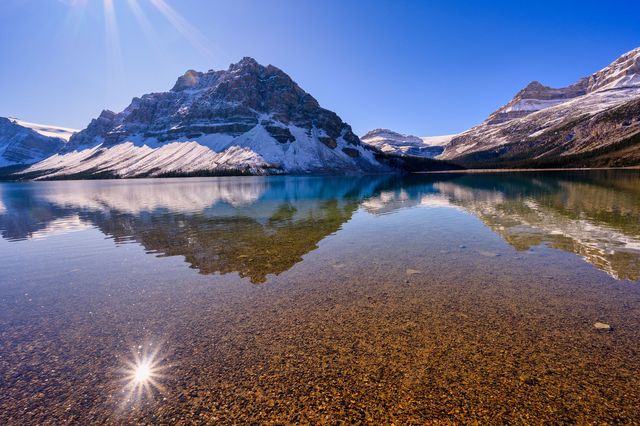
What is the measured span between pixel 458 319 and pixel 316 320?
561 centimetres

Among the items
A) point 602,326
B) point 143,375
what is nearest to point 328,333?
point 143,375

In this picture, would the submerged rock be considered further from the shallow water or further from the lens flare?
the lens flare

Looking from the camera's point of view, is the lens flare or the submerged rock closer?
the lens flare

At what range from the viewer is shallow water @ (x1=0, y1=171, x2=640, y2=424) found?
314 inches

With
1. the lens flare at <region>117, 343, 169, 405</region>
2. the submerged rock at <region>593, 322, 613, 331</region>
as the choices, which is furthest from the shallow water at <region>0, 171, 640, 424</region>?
the submerged rock at <region>593, 322, 613, 331</region>

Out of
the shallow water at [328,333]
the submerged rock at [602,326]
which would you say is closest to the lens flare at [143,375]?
the shallow water at [328,333]

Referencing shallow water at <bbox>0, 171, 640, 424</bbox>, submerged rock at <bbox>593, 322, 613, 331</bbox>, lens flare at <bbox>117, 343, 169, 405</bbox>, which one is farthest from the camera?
submerged rock at <bbox>593, 322, 613, 331</bbox>

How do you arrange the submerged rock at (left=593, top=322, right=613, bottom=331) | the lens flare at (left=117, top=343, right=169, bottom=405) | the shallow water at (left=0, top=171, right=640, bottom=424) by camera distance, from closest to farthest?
1. the shallow water at (left=0, top=171, right=640, bottom=424)
2. the lens flare at (left=117, top=343, right=169, bottom=405)
3. the submerged rock at (left=593, top=322, right=613, bottom=331)

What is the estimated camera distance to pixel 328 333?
37.3ft

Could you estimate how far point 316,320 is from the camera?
12.4m

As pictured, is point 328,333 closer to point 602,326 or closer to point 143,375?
point 143,375

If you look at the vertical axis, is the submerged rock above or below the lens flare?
above

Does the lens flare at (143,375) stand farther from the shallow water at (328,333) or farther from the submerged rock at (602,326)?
the submerged rock at (602,326)

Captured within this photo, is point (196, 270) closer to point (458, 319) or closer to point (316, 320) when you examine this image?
point (316, 320)
